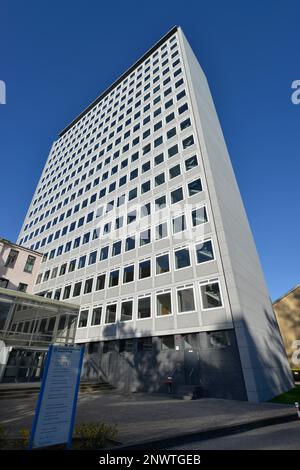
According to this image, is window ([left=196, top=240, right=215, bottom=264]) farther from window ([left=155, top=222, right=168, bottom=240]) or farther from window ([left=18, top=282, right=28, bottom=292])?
window ([left=18, top=282, right=28, bottom=292])

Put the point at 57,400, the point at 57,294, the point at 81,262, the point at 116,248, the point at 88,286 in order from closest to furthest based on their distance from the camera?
the point at 57,400, the point at 116,248, the point at 88,286, the point at 81,262, the point at 57,294

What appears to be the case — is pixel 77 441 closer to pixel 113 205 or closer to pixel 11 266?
pixel 113 205

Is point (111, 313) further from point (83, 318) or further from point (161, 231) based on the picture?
point (161, 231)

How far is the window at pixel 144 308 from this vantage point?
20.9 m

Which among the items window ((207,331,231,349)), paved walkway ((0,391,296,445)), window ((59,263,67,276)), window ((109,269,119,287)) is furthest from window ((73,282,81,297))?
window ((207,331,231,349))

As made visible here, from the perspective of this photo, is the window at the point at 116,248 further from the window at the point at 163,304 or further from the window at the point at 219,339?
the window at the point at 219,339

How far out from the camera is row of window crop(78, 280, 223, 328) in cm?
1789

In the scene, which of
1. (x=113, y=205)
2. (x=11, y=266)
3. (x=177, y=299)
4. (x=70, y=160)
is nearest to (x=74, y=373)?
(x=177, y=299)

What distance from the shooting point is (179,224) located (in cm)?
2228

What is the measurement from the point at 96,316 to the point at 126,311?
4152 mm

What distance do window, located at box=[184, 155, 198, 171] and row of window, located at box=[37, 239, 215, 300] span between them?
8.69 metres

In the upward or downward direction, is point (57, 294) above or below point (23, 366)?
above

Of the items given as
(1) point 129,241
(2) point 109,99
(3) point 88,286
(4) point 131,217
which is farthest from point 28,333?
(2) point 109,99

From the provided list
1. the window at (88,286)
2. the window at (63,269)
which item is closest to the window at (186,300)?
the window at (88,286)
